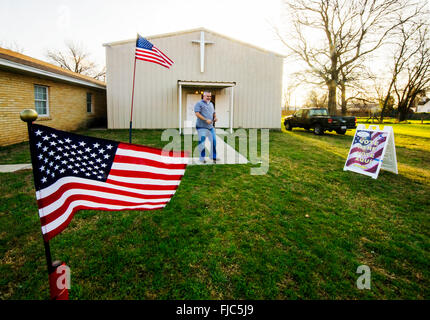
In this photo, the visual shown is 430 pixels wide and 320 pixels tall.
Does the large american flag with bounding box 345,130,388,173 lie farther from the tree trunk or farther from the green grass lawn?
the tree trunk

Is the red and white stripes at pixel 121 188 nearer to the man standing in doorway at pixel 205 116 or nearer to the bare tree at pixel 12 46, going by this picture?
the man standing in doorway at pixel 205 116

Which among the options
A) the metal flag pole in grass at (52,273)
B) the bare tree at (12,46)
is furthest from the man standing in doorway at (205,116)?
the bare tree at (12,46)

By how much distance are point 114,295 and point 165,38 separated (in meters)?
14.4

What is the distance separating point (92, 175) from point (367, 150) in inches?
241

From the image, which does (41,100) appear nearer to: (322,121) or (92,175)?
(92,175)

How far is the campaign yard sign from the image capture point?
5.39m

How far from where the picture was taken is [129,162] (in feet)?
6.07

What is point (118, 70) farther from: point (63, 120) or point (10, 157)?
point (10, 157)

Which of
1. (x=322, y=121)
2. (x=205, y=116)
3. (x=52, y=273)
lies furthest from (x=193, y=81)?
(x=52, y=273)

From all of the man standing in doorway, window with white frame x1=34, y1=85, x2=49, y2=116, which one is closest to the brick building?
window with white frame x1=34, y1=85, x2=49, y2=116

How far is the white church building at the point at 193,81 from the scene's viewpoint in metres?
13.3

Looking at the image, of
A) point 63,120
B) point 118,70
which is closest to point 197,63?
point 118,70

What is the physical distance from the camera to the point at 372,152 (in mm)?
5547
